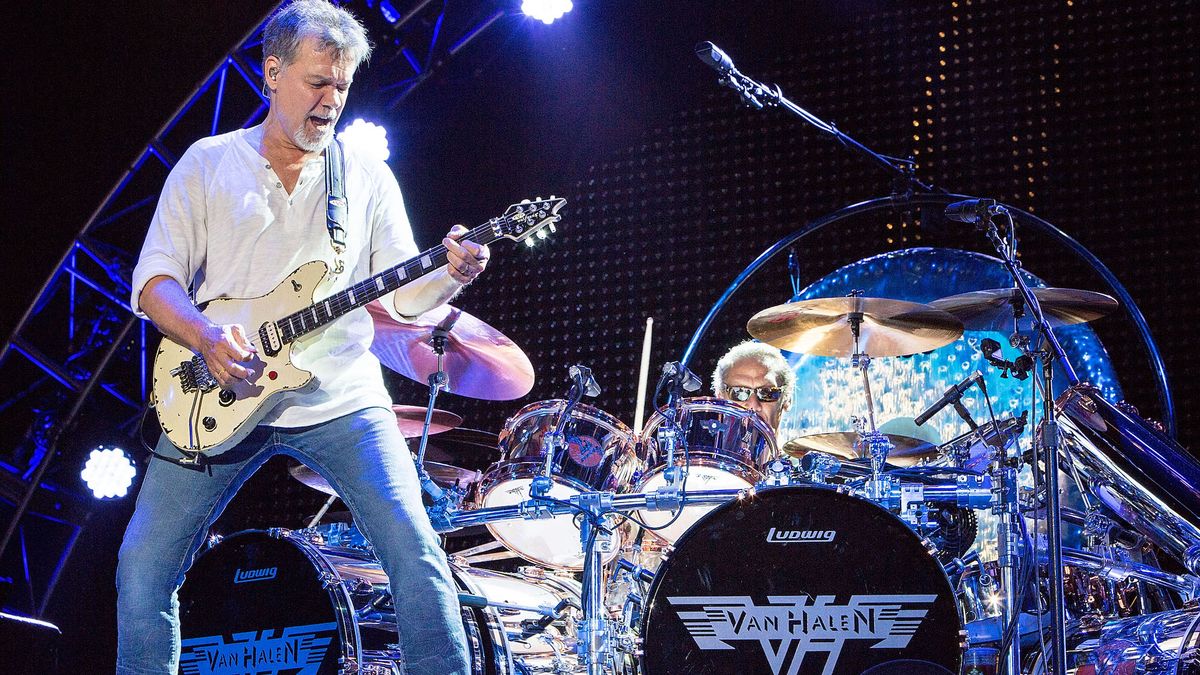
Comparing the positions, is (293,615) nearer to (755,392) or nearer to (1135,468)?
(755,392)

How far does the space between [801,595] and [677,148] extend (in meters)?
3.96

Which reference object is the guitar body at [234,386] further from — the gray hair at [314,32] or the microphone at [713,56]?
the microphone at [713,56]

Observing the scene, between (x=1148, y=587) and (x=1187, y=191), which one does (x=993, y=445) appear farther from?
(x=1187, y=191)

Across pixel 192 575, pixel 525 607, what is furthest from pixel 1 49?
pixel 525 607

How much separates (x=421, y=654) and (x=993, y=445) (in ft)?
7.66

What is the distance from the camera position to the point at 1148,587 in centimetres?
417

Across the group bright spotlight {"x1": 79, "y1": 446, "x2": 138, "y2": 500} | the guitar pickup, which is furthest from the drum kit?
bright spotlight {"x1": 79, "y1": 446, "x2": 138, "y2": 500}

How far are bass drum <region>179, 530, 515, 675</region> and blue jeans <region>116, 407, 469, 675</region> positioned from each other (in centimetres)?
73

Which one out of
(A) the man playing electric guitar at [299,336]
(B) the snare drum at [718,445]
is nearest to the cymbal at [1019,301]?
(B) the snare drum at [718,445]

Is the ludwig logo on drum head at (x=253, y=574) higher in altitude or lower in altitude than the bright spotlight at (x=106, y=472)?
lower

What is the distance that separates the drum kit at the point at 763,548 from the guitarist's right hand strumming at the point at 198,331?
3.40 feet

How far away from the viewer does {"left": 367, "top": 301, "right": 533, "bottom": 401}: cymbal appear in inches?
182

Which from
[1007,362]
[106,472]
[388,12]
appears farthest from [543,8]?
[1007,362]

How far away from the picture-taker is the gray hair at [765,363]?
5477mm
